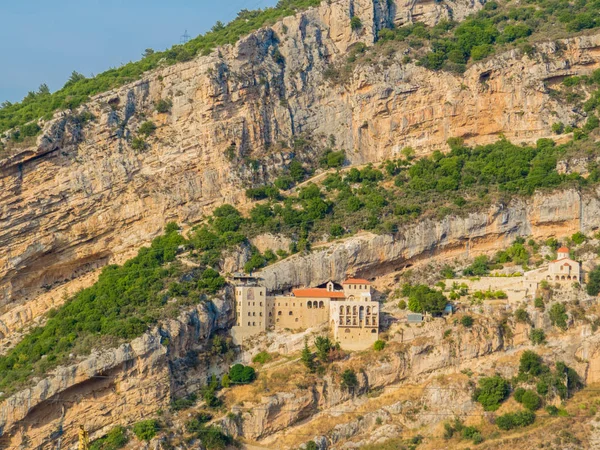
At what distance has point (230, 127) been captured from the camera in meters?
87.3

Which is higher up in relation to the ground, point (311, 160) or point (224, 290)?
point (311, 160)

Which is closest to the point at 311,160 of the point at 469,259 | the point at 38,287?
the point at 469,259

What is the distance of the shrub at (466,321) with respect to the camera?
73812 mm

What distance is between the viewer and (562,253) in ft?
253

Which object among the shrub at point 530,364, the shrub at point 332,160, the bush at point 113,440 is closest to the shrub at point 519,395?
the shrub at point 530,364

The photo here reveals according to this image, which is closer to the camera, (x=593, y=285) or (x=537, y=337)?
(x=537, y=337)

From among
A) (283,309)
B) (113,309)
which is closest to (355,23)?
(283,309)

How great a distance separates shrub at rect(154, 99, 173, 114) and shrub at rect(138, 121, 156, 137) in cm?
128

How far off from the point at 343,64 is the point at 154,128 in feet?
51.6

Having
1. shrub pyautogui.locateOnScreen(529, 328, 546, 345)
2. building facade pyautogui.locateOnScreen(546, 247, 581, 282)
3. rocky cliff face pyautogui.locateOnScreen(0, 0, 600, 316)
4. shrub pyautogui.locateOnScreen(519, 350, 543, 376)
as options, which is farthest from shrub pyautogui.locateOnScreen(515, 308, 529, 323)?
rocky cliff face pyautogui.locateOnScreen(0, 0, 600, 316)

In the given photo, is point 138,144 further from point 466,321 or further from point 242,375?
point 466,321

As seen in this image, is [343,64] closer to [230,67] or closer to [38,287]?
[230,67]

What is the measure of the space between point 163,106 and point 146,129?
6.87 feet

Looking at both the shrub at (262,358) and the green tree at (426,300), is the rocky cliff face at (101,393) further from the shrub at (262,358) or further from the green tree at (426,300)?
the green tree at (426,300)
